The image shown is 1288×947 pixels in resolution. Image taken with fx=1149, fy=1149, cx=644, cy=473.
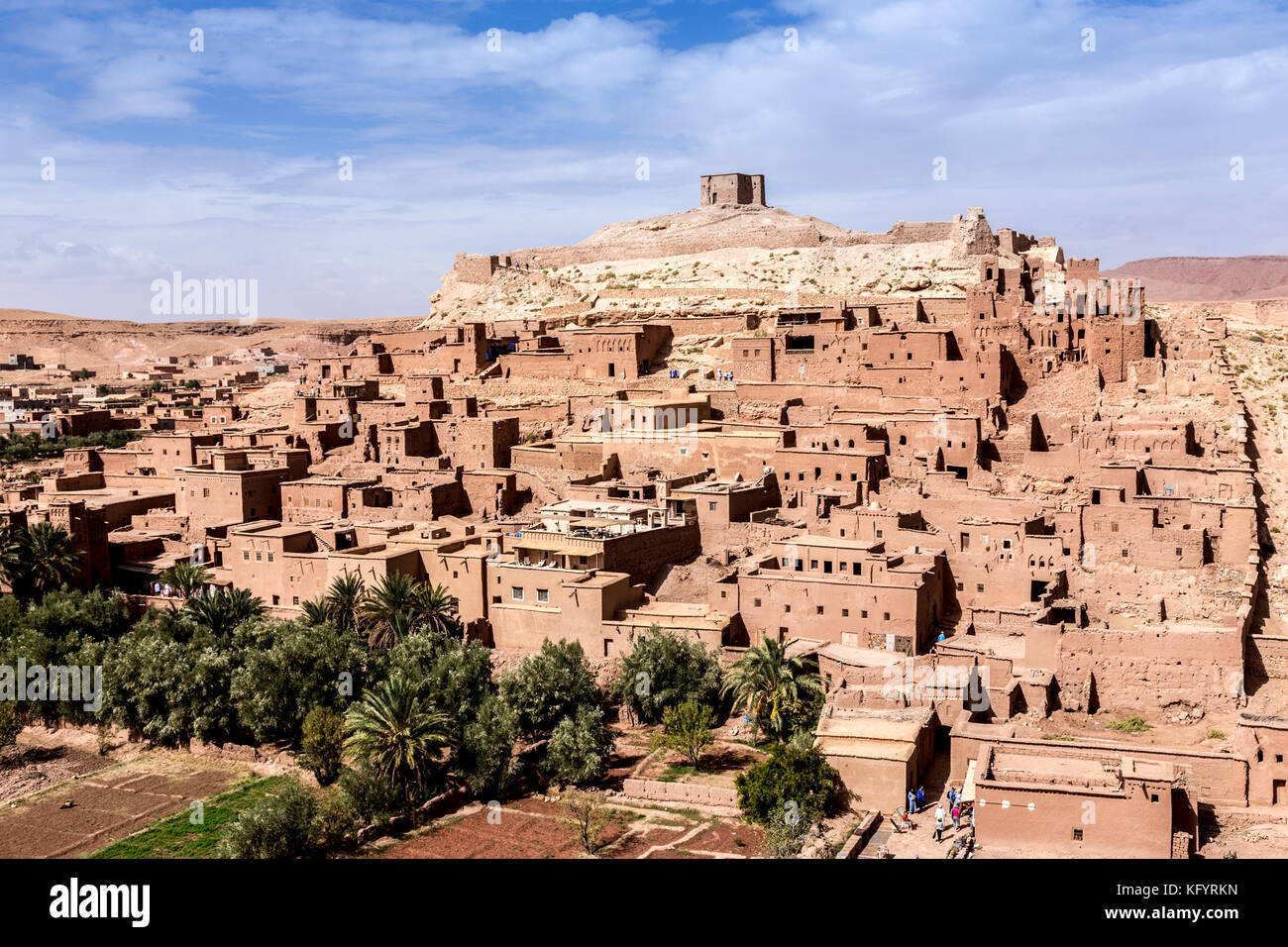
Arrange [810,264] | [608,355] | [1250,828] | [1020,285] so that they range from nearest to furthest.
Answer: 1. [1250,828]
2. [1020,285]
3. [608,355]
4. [810,264]

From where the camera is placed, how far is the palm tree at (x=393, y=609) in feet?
85.2

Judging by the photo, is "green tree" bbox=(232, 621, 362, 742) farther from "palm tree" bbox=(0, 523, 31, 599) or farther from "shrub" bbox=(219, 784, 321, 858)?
"palm tree" bbox=(0, 523, 31, 599)

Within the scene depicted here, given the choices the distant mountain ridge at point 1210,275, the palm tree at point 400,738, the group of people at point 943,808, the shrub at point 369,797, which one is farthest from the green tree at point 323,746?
the distant mountain ridge at point 1210,275

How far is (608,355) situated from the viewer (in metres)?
40.6

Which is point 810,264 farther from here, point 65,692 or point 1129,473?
point 65,692

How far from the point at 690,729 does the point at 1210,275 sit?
130 meters

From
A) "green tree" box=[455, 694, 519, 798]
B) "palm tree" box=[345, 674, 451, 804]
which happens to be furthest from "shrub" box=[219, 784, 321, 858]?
"green tree" box=[455, 694, 519, 798]

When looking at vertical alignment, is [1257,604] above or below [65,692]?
above

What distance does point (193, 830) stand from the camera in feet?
70.2

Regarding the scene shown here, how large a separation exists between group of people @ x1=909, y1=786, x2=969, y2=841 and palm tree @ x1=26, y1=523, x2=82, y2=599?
78.5ft

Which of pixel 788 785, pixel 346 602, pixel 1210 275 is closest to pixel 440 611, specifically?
pixel 346 602
